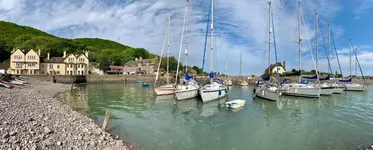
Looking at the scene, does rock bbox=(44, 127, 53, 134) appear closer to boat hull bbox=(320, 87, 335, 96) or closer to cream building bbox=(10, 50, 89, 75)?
boat hull bbox=(320, 87, 335, 96)

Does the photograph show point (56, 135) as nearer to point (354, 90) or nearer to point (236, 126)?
point (236, 126)

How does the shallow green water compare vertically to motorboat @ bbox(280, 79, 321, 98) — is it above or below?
below

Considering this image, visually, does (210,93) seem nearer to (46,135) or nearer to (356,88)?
(46,135)

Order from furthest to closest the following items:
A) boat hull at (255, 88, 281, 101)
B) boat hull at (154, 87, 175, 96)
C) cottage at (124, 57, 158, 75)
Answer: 1. cottage at (124, 57, 158, 75)
2. boat hull at (154, 87, 175, 96)
3. boat hull at (255, 88, 281, 101)

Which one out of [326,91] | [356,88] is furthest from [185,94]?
[356,88]

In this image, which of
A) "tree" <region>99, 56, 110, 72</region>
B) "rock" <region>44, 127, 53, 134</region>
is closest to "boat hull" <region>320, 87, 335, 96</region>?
"rock" <region>44, 127, 53, 134</region>

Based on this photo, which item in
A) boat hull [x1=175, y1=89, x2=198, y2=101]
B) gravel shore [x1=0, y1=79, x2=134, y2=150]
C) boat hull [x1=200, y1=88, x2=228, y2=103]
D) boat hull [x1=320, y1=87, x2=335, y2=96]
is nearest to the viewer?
gravel shore [x1=0, y1=79, x2=134, y2=150]

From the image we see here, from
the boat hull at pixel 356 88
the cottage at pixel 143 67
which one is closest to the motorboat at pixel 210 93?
the boat hull at pixel 356 88

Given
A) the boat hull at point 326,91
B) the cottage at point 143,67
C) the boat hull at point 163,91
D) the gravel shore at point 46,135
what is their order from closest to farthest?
the gravel shore at point 46,135 < the boat hull at point 163,91 < the boat hull at point 326,91 < the cottage at point 143,67

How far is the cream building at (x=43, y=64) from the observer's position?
69.9m

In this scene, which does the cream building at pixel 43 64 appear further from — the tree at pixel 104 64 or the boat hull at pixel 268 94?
the boat hull at pixel 268 94

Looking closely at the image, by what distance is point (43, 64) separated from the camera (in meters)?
73.9

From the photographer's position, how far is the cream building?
69938mm

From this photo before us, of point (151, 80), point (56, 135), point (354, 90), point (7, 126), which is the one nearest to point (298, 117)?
point (56, 135)
